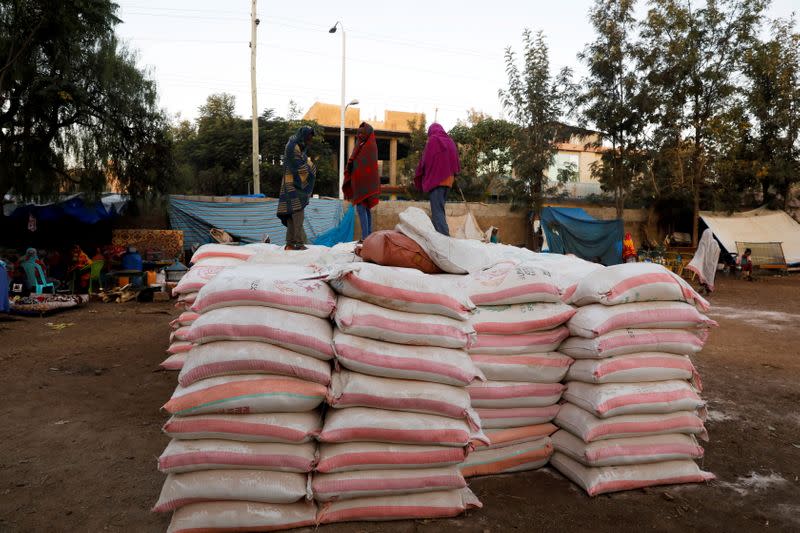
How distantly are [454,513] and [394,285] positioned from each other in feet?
3.17

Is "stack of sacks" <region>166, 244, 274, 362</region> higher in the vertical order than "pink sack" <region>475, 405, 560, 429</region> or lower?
higher

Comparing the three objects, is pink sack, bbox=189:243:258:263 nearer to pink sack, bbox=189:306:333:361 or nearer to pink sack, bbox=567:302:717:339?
pink sack, bbox=189:306:333:361

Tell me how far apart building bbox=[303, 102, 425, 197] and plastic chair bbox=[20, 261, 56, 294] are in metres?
17.6

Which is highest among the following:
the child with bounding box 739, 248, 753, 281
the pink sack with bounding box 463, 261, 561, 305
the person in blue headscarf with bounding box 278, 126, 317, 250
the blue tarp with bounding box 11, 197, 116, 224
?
the person in blue headscarf with bounding box 278, 126, 317, 250

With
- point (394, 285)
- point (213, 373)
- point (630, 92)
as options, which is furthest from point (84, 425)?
point (630, 92)

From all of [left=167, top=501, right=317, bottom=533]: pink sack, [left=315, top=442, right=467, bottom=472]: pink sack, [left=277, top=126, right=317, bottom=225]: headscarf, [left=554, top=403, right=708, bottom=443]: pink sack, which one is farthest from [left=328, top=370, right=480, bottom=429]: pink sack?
[left=277, top=126, right=317, bottom=225]: headscarf

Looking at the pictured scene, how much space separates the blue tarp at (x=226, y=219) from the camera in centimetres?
1030

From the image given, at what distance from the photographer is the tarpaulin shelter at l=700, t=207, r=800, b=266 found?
1461cm

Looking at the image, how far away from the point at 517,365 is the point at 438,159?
324 centimetres

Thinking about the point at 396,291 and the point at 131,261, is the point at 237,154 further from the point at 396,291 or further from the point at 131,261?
the point at 396,291

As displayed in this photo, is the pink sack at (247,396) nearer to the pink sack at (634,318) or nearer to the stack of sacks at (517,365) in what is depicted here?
the stack of sacks at (517,365)

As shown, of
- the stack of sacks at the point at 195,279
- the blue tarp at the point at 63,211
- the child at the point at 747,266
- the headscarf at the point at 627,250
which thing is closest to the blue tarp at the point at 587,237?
the headscarf at the point at 627,250

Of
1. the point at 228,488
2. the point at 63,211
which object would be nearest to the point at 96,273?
the point at 63,211

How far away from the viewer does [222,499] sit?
6.27ft
